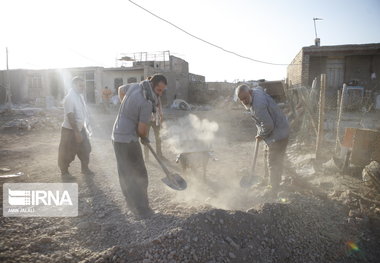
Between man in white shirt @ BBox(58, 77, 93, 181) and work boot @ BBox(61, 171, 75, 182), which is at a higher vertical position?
man in white shirt @ BBox(58, 77, 93, 181)

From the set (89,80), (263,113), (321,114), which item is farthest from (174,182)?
(89,80)

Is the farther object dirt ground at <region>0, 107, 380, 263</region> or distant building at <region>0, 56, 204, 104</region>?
distant building at <region>0, 56, 204, 104</region>

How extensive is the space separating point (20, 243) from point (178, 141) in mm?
3340

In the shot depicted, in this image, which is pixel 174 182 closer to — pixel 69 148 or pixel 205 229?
pixel 205 229

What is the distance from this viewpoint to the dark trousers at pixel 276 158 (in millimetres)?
3897

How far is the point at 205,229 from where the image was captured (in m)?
2.69

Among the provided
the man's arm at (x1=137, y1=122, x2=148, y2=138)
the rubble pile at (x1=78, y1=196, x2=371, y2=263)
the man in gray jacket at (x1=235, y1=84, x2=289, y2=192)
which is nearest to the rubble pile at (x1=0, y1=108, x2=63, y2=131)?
the man's arm at (x1=137, y1=122, x2=148, y2=138)

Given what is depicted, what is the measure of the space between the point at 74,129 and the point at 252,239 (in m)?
3.55

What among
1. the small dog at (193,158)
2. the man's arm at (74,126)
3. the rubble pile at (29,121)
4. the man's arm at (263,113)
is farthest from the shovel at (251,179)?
the rubble pile at (29,121)

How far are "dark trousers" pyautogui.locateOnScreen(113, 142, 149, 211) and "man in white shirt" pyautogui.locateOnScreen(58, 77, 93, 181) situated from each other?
1649 millimetres

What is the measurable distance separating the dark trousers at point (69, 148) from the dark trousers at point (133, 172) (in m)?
1.81

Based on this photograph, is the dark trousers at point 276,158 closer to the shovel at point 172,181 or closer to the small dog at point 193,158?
the small dog at point 193,158

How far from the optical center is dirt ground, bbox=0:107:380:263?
2494 millimetres

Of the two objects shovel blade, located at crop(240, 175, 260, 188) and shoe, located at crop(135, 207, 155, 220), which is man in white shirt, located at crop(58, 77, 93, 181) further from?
shovel blade, located at crop(240, 175, 260, 188)
